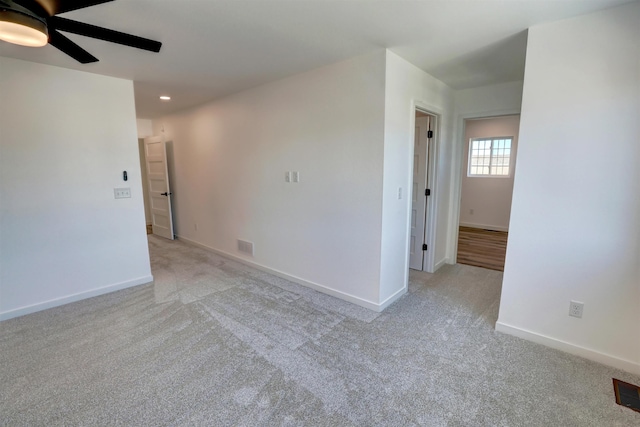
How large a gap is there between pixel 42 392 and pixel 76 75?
2867 mm

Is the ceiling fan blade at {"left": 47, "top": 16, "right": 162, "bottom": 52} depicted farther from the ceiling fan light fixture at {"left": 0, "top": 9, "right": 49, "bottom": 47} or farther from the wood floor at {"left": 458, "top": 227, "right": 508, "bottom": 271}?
the wood floor at {"left": 458, "top": 227, "right": 508, "bottom": 271}

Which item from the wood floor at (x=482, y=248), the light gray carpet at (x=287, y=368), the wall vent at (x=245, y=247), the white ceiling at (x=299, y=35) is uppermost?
the white ceiling at (x=299, y=35)

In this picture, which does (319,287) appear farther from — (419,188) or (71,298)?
(71,298)

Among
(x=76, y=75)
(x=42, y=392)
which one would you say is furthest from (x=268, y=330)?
(x=76, y=75)

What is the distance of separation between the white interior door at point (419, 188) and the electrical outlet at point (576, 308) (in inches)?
72.2

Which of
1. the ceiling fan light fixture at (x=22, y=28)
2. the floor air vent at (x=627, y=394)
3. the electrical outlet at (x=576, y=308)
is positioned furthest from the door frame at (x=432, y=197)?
the ceiling fan light fixture at (x=22, y=28)

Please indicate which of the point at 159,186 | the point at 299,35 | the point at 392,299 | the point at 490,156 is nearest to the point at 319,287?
the point at 392,299

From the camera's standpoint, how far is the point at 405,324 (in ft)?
8.75

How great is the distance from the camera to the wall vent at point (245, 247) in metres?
4.17

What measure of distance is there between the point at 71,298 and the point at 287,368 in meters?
2.65

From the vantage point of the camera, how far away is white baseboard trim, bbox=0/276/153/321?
2840 millimetres

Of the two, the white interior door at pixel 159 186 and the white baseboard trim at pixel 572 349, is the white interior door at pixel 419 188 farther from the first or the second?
the white interior door at pixel 159 186

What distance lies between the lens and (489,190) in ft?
20.8

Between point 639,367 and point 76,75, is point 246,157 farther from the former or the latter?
point 639,367
